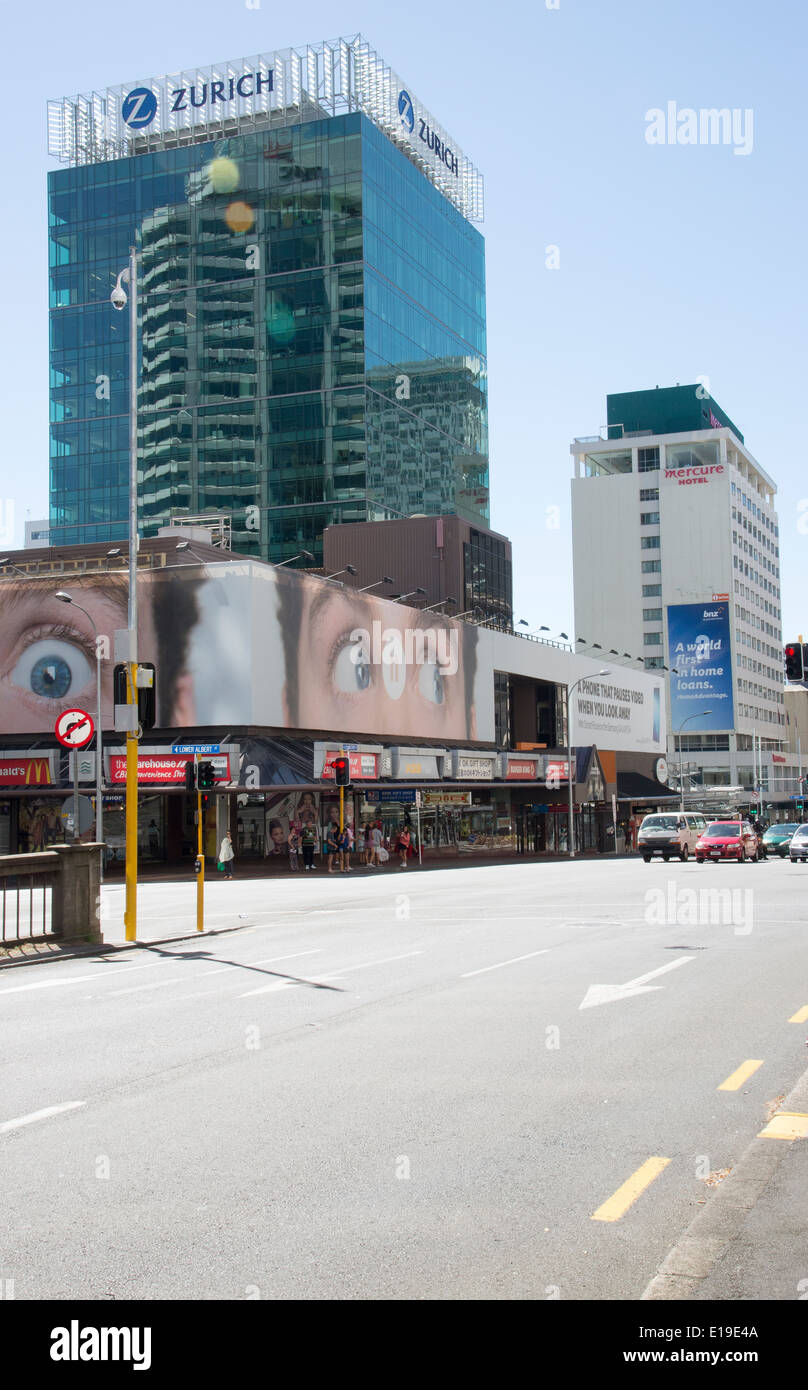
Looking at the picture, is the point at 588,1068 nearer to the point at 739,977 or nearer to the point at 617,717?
the point at 739,977

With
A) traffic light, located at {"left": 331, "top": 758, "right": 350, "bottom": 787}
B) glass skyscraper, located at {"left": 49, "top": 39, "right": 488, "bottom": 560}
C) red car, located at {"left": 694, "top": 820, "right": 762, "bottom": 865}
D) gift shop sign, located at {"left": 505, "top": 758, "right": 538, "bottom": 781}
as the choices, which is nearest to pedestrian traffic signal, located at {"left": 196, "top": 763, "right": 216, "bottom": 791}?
traffic light, located at {"left": 331, "top": 758, "right": 350, "bottom": 787}

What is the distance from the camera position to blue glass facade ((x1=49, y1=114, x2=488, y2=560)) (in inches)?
4717

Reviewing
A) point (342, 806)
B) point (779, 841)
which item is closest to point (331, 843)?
point (342, 806)

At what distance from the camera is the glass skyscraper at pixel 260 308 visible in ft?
393

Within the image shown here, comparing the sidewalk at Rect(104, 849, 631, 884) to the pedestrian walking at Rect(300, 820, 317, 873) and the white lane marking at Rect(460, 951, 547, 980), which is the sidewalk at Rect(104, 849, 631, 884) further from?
the white lane marking at Rect(460, 951, 547, 980)

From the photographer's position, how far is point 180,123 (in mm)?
131125

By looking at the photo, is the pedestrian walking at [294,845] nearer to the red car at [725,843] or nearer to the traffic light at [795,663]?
the red car at [725,843]

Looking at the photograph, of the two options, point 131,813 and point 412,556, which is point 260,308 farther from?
point 131,813

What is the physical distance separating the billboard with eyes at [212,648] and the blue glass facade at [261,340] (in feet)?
225

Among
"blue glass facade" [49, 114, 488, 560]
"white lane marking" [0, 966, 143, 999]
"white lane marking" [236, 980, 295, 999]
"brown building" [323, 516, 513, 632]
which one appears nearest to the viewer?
"white lane marking" [236, 980, 295, 999]

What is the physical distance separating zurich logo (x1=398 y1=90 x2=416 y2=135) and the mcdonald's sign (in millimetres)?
98674

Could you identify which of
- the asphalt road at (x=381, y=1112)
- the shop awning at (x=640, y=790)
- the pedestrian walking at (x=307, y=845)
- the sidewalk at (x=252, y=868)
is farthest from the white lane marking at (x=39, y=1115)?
the shop awning at (x=640, y=790)
